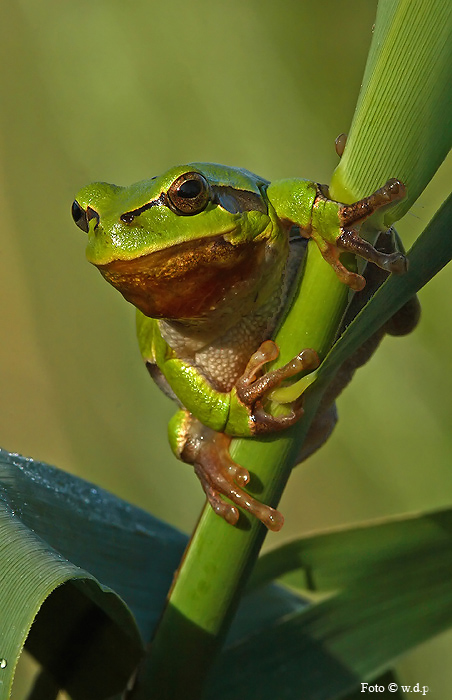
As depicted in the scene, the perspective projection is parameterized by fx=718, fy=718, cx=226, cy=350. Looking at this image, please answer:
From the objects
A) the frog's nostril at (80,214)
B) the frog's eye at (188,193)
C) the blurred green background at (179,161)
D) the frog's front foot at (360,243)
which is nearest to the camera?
the frog's front foot at (360,243)

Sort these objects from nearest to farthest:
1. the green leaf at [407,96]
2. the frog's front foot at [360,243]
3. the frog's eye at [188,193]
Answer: the green leaf at [407,96] → the frog's front foot at [360,243] → the frog's eye at [188,193]

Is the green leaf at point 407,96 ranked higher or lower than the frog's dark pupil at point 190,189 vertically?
higher

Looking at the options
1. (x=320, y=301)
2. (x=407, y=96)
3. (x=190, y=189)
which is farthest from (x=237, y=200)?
(x=407, y=96)

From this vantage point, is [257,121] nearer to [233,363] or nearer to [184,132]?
[184,132]

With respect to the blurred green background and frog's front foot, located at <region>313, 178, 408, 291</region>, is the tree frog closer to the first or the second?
frog's front foot, located at <region>313, 178, 408, 291</region>

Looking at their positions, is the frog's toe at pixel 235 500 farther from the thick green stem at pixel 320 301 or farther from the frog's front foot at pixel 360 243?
the frog's front foot at pixel 360 243

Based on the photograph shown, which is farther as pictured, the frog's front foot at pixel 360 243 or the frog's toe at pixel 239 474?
the frog's toe at pixel 239 474

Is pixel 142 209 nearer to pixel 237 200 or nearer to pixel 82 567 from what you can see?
pixel 237 200

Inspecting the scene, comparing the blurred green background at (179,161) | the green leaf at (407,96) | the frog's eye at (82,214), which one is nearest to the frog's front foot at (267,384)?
the green leaf at (407,96)
